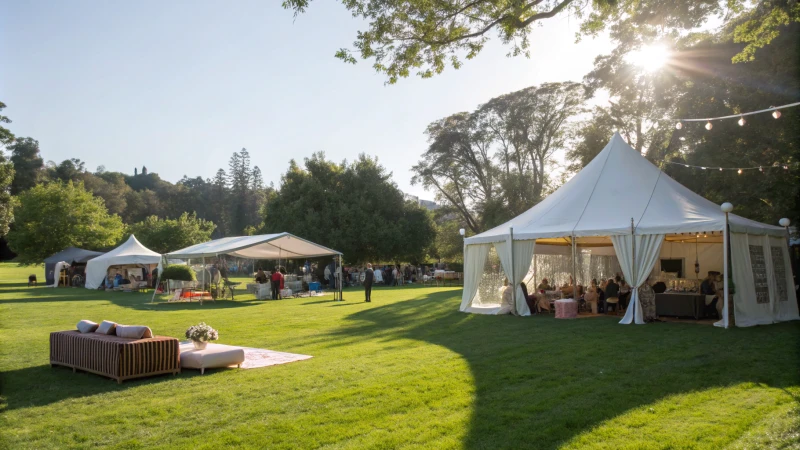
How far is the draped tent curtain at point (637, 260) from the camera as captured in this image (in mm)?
11297

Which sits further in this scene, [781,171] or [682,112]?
[682,112]

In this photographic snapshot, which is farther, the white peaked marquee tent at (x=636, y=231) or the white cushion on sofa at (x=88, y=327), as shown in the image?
the white peaked marquee tent at (x=636, y=231)

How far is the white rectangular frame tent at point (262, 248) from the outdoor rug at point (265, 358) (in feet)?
32.4

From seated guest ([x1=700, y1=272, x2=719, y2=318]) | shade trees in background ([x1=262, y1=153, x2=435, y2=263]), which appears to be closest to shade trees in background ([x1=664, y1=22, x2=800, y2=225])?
seated guest ([x1=700, y1=272, x2=719, y2=318])

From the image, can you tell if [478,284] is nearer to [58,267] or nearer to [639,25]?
[639,25]

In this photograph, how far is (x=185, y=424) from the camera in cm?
493

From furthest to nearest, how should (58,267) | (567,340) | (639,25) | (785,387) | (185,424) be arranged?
(58,267)
(639,25)
(567,340)
(785,387)
(185,424)

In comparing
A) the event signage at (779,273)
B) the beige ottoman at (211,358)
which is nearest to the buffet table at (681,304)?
the event signage at (779,273)

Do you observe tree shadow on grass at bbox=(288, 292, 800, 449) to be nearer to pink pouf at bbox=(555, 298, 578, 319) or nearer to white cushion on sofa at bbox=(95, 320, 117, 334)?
pink pouf at bbox=(555, 298, 578, 319)

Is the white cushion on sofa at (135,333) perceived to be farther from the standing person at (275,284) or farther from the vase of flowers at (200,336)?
the standing person at (275,284)

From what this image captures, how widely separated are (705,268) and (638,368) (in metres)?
12.2

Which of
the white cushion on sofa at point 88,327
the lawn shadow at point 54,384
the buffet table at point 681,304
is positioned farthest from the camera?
the buffet table at point 681,304

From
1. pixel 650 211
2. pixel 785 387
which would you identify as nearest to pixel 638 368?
pixel 785 387

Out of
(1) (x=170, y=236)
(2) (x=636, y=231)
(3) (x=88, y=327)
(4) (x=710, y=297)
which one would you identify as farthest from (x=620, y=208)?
(1) (x=170, y=236)
